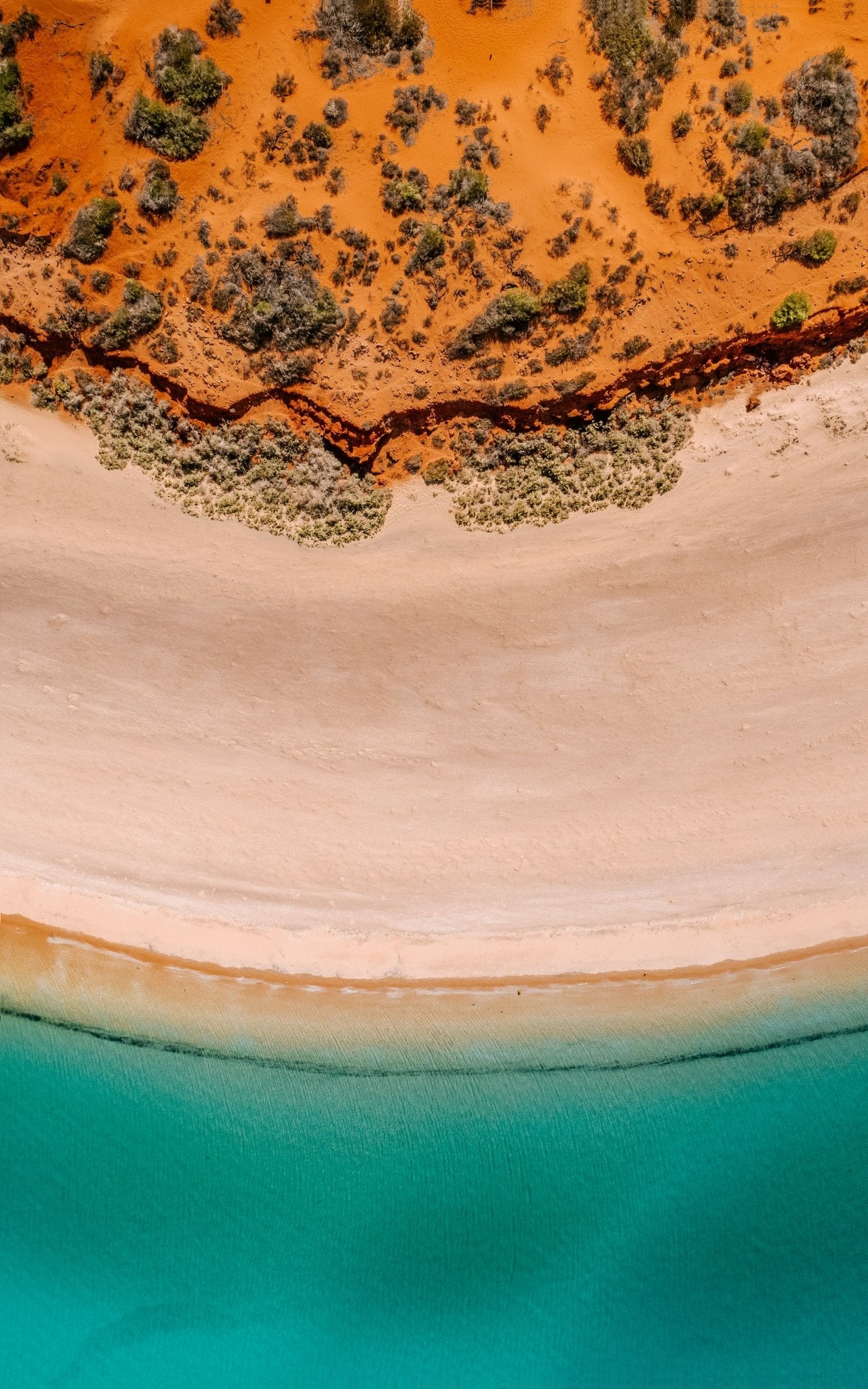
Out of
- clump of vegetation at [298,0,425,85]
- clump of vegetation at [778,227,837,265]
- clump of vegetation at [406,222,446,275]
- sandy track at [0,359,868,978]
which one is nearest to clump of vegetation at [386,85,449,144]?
clump of vegetation at [298,0,425,85]

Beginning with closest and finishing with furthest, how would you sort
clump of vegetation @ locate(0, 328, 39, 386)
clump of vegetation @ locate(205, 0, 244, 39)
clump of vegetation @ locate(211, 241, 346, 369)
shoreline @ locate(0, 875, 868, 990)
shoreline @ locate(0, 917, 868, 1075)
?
clump of vegetation @ locate(205, 0, 244, 39) < clump of vegetation @ locate(211, 241, 346, 369) < clump of vegetation @ locate(0, 328, 39, 386) < shoreline @ locate(0, 875, 868, 990) < shoreline @ locate(0, 917, 868, 1075)

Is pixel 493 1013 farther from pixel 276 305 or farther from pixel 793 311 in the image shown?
pixel 793 311

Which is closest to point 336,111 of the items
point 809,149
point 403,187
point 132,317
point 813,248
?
point 403,187

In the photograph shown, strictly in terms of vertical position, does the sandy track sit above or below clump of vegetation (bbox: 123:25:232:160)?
below

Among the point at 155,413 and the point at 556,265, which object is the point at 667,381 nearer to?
the point at 556,265

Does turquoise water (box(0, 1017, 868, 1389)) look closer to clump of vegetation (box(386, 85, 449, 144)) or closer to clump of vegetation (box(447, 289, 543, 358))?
clump of vegetation (box(447, 289, 543, 358))

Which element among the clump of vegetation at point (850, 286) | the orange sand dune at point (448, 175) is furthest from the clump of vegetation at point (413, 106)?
the clump of vegetation at point (850, 286)

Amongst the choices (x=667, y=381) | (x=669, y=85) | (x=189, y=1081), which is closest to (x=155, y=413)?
(x=667, y=381)
